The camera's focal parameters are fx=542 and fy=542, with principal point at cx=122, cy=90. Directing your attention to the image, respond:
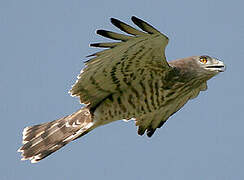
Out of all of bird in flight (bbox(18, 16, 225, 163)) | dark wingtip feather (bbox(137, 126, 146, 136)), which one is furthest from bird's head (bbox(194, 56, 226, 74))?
dark wingtip feather (bbox(137, 126, 146, 136))

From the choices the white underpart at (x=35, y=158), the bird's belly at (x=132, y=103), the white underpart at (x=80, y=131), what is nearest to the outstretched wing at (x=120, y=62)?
the bird's belly at (x=132, y=103)

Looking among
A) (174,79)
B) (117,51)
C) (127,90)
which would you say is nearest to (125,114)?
(127,90)

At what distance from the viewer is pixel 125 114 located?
7902 mm

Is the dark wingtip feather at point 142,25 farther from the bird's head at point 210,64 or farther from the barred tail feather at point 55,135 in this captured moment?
the barred tail feather at point 55,135

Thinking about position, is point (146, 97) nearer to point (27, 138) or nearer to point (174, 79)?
point (174, 79)

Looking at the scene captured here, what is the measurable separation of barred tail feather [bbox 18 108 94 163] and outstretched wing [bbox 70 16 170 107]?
0.32m

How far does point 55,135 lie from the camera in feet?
26.5

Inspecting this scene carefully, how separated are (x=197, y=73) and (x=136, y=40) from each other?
5.26 ft

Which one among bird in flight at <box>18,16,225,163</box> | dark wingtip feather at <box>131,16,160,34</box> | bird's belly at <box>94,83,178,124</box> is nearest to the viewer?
dark wingtip feather at <box>131,16,160,34</box>

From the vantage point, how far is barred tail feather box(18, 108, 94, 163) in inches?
308

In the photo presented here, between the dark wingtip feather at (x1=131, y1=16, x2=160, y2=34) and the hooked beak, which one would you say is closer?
the dark wingtip feather at (x1=131, y1=16, x2=160, y2=34)

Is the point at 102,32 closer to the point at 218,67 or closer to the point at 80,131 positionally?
the point at 80,131

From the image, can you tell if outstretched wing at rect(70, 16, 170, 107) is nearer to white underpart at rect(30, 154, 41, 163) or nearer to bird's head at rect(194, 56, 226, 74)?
bird's head at rect(194, 56, 226, 74)

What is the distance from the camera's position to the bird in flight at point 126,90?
711cm
